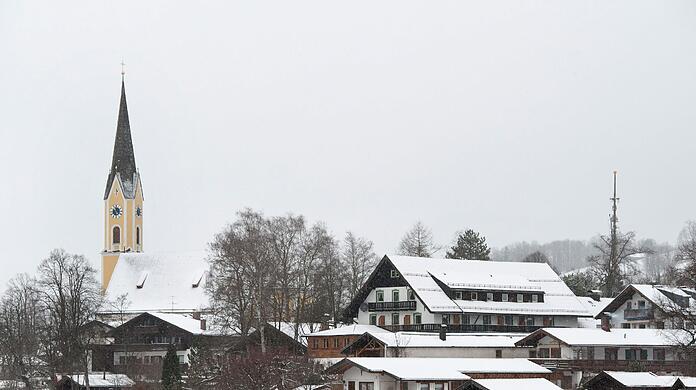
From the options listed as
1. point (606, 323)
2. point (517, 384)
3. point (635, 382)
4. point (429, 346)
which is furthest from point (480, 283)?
point (517, 384)

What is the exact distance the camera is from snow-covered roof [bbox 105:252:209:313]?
381 ft

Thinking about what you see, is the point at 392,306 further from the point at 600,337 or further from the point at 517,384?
the point at 517,384

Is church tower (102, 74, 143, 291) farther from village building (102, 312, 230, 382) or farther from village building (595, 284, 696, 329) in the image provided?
village building (595, 284, 696, 329)

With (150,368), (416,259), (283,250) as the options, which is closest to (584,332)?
(416,259)

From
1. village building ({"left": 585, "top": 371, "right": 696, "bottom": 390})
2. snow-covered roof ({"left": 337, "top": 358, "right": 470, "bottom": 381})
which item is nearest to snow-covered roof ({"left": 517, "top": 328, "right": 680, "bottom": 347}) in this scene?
village building ({"left": 585, "top": 371, "right": 696, "bottom": 390})

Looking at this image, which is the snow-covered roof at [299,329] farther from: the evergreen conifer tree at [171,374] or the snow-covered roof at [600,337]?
the snow-covered roof at [600,337]

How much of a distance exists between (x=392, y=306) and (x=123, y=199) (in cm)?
5202

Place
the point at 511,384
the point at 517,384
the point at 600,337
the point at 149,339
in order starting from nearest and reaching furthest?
the point at 511,384 → the point at 517,384 → the point at 600,337 → the point at 149,339

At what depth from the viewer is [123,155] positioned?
131 meters

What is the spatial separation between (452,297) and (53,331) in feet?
93.4

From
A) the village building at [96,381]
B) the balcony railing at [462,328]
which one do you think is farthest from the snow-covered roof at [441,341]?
the village building at [96,381]

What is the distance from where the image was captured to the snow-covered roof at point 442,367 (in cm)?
6631

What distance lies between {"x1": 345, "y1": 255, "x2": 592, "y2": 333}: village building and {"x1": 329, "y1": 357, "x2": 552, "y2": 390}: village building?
42.7ft

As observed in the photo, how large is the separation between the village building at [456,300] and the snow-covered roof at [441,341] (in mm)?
2689
